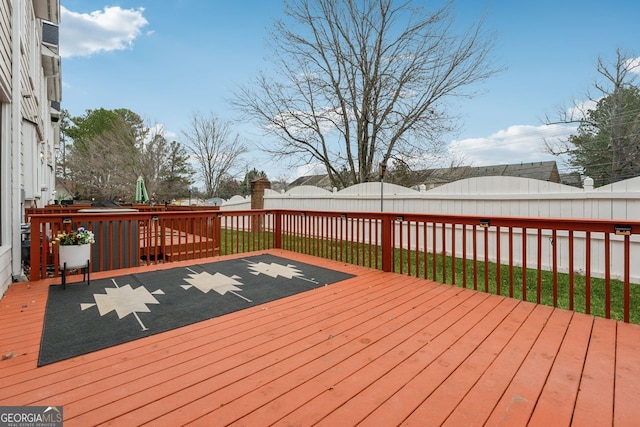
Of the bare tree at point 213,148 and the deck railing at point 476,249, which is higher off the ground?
the bare tree at point 213,148

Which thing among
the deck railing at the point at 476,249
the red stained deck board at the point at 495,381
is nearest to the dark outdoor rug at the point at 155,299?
the deck railing at the point at 476,249

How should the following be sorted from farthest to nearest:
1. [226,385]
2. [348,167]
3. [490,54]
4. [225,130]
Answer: [225,130] → [348,167] → [490,54] → [226,385]

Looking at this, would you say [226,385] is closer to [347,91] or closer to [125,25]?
[347,91]

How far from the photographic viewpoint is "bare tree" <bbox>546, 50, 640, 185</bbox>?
35.3 ft

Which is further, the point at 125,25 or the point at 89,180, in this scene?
the point at 89,180

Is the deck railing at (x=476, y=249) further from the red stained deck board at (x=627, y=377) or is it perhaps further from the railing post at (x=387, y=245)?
the red stained deck board at (x=627, y=377)

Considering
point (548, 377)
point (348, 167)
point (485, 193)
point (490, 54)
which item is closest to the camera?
point (548, 377)

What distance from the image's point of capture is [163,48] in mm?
10398

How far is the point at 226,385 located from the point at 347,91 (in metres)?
9.05

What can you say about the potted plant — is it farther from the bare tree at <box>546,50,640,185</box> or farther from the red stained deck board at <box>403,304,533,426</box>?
the bare tree at <box>546,50,640,185</box>

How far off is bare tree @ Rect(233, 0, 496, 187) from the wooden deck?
24.2 feet

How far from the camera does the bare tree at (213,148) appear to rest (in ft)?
59.9

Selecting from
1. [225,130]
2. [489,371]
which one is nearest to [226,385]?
[489,371]
